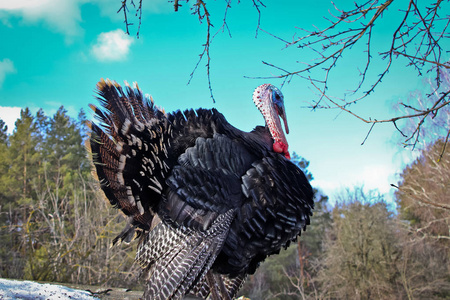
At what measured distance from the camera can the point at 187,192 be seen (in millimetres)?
3430

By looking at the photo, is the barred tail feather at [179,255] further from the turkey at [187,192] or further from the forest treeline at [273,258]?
the forest treeline at [273,258]

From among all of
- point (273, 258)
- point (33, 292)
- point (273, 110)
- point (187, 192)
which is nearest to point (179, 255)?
point (187, 192)

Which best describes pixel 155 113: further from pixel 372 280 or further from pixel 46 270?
pixel 372 280

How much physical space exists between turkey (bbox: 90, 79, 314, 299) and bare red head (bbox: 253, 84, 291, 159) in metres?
0.46

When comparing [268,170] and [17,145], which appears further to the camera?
[17,145]

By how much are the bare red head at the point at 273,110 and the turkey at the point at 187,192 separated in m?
0.46

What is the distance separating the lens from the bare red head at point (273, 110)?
4262 millimetres

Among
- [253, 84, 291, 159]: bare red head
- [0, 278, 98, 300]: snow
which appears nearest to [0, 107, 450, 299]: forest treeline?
[0, 278, 98, 300]: snow

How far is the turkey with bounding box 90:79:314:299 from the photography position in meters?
A: 3.27

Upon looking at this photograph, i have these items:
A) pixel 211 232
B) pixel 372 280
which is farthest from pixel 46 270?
pixel 372 280

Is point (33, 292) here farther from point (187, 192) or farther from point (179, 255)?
point (187, 192)

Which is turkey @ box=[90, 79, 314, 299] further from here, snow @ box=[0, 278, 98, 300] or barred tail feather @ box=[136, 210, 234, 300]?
snow @ box=[0, 278, 98, 300]

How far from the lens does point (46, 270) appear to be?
9805mm

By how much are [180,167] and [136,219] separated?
710 mm
